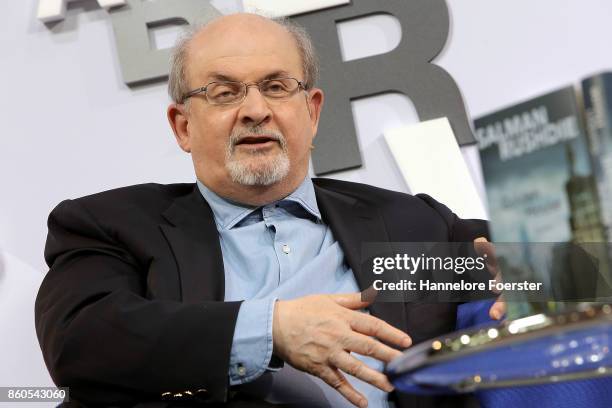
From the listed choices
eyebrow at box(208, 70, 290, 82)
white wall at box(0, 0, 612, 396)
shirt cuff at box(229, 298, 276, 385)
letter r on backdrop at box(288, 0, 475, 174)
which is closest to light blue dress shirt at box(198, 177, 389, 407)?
shirt cuff at box(229, 298, 276, 385)

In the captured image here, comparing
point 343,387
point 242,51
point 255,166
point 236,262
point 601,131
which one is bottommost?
point 343,387

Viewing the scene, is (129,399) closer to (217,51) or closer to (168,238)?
(168,238)

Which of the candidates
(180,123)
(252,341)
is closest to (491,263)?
(252,341)

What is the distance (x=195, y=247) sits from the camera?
1.61 m

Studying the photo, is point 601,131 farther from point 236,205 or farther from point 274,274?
point 236,205

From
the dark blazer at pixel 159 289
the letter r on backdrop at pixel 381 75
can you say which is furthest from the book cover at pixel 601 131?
the letter r on backdrop at pixel 381 75

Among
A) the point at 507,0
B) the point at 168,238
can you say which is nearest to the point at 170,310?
the point at 168,238

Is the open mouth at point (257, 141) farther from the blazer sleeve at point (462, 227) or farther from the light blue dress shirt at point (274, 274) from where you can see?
the blazer sleeve at point (462, 227)

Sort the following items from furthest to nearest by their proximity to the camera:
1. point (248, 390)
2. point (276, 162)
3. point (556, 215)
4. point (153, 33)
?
1. point (153, 33)
2. point (276, 162)
3. point (248, 390)
4. point (556, 215)

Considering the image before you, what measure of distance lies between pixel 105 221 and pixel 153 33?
96 cm

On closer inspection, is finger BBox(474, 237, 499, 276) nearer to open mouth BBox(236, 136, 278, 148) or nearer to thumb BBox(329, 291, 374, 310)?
thumb BBox(329, 291, 374, 310)

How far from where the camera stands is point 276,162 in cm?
174

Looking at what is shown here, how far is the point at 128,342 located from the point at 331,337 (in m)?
0.34

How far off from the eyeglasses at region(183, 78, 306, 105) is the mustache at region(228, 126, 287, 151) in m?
0.07
